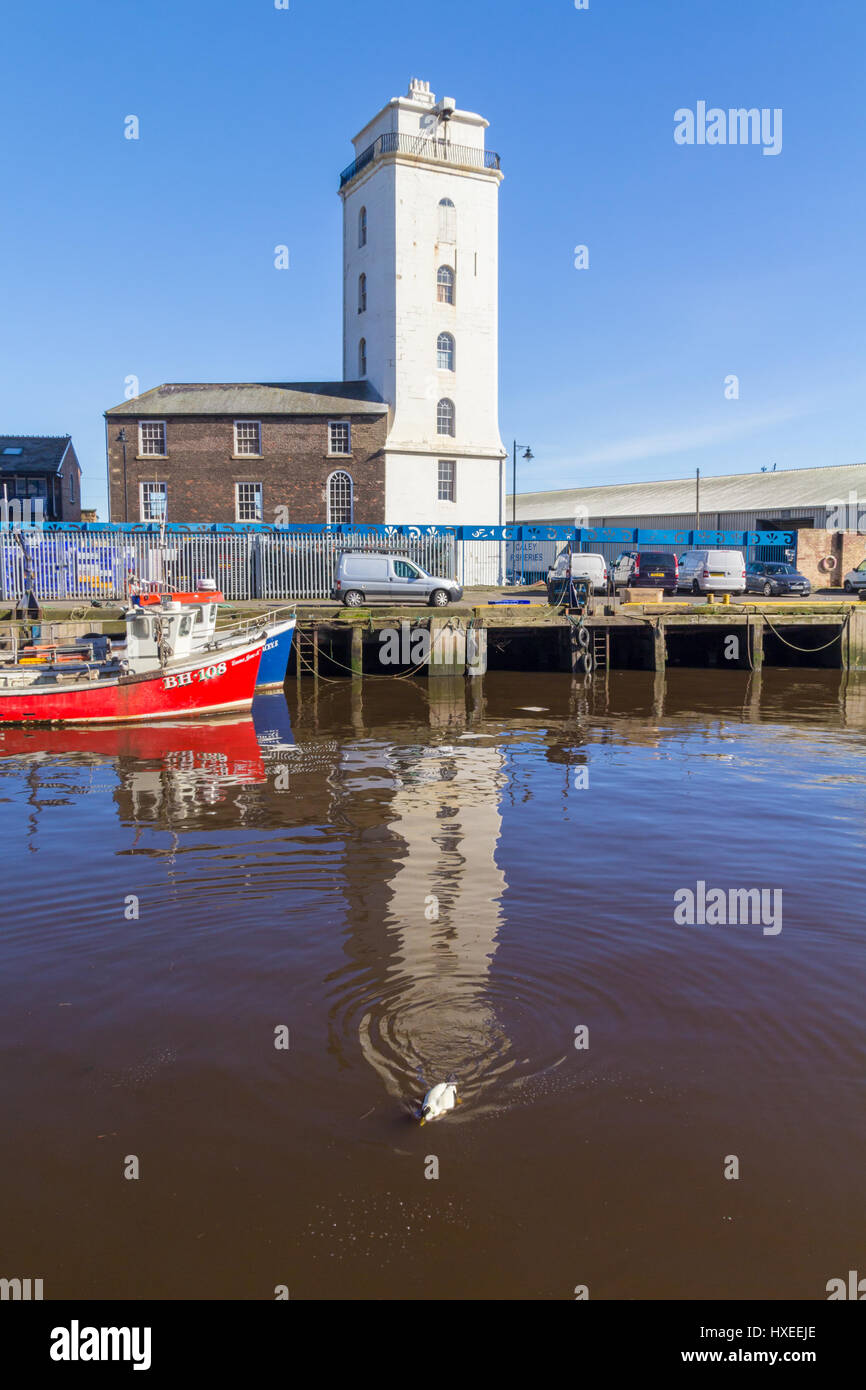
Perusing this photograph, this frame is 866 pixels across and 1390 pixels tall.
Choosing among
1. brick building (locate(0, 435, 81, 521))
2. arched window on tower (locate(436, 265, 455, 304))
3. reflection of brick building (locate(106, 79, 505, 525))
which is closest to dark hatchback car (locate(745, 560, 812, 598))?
reflection of brick building (locate(106, 79, 505, 525))

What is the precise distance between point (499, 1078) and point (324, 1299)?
2005mm

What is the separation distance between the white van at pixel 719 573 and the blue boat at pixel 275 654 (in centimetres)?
1735

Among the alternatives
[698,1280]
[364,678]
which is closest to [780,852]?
[698,1280]

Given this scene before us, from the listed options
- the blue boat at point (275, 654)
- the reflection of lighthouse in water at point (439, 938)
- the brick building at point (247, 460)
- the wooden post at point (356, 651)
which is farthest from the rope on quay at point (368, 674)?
the brick building at point (247, 460)

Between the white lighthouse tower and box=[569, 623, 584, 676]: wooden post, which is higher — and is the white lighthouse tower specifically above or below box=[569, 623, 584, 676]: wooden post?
above

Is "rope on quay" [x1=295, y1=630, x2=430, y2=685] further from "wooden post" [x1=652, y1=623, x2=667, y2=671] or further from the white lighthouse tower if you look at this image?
the white lighthouse tower

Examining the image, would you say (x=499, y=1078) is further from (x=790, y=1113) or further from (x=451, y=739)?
(x=451, y=739)

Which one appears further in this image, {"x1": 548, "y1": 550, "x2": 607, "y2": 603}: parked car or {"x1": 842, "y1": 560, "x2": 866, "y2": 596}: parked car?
{"x1": 842, "y1": 560, "x2": 866, "y2": 596}: parked car

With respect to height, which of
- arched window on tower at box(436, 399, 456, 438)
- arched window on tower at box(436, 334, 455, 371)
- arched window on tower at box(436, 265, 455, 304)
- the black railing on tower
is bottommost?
arched window on tower at box(436, 399, 456, 438)

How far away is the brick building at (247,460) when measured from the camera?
42.5m

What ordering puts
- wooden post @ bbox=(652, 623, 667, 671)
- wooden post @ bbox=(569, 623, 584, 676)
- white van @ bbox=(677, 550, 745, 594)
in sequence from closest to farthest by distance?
wooden post @ bbox=(569, 623, 584, 676)
wooden post @ bbox=(652, 623, 667, 671)
white van @ bbox=(677, 550, 745, 594)

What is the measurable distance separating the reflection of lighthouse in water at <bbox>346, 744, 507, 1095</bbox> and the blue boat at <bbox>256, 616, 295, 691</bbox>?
10687 mm

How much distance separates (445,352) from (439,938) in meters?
38.9

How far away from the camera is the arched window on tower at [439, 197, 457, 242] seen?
43219mm
